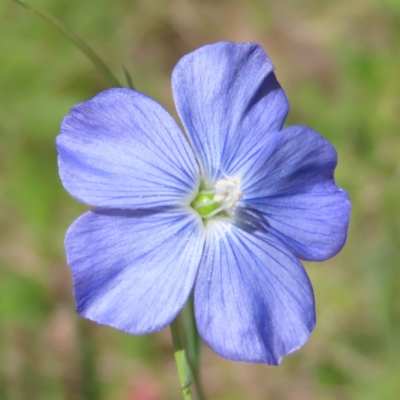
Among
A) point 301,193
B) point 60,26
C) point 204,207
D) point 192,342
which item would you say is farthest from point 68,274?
point 301,193

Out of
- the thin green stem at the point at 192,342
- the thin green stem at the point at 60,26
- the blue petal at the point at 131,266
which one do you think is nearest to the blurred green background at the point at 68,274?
the thin green stem at the point at 192,342

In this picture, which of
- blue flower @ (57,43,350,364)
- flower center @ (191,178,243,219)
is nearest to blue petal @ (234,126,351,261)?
blue flower @ (57,43,350,364)

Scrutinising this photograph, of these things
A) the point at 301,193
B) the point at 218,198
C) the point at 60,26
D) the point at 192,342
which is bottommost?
the point at 192,342

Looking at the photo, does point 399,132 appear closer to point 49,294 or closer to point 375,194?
point 375,194

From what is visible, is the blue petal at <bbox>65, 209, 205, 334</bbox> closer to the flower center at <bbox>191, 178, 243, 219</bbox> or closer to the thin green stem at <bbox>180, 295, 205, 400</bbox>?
the flower center at <bbox>191, 178, 243, 219</bbox>

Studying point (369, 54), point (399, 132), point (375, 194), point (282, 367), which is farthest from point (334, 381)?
point (369, 54)

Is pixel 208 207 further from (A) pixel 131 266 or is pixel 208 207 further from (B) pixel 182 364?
(B) pixel 182 364

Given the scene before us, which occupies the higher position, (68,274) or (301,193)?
(301,193)

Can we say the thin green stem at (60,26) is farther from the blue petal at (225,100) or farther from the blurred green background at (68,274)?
the blurred green background at (68,274)
